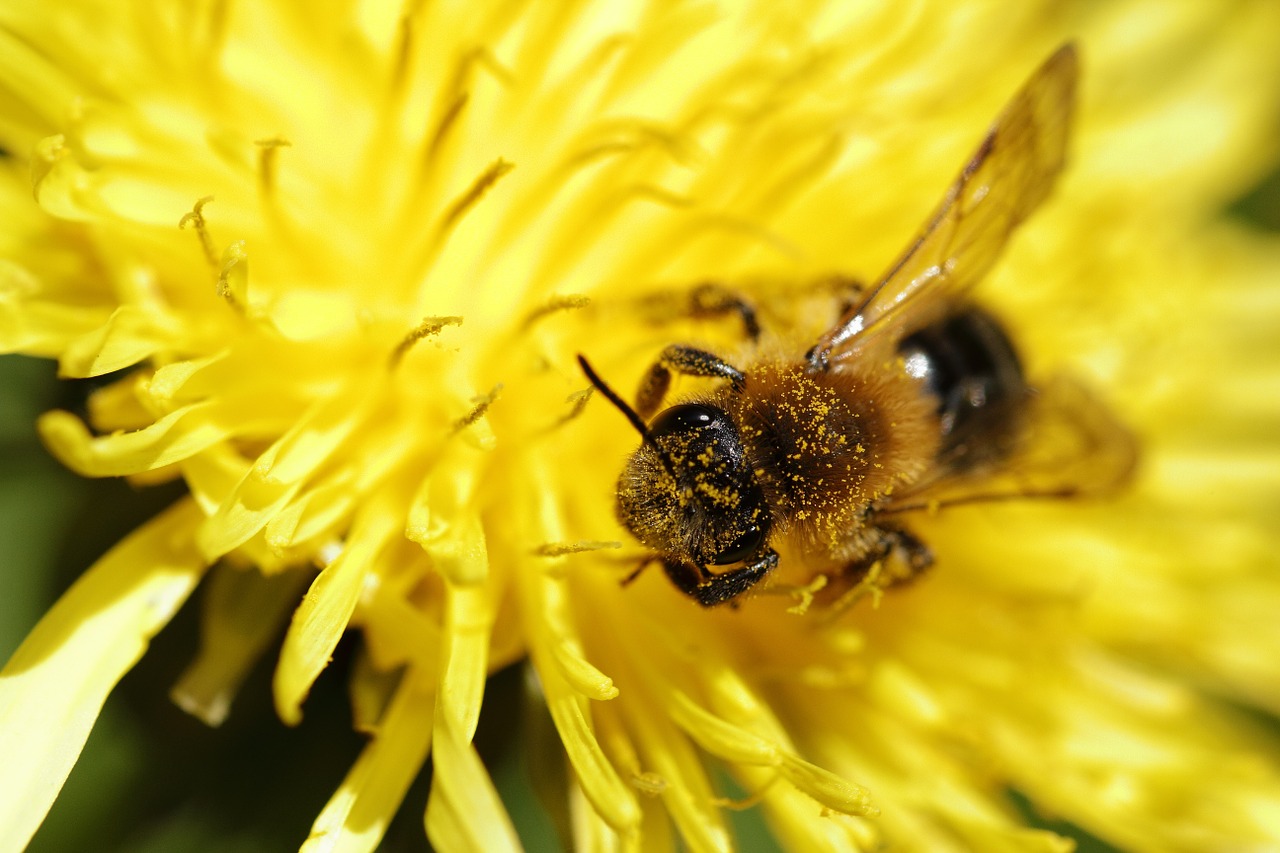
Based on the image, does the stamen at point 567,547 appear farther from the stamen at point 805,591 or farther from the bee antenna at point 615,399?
the stamen at point 805,591

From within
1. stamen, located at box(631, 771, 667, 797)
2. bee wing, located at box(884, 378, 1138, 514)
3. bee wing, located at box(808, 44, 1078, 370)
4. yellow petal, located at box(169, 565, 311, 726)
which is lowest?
yellow petal, located at box(169, 565, 311, 726)

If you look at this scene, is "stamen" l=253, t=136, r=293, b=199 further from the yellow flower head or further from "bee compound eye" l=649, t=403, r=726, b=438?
"bee compound eye" l=649, t=403, r=726, b=438

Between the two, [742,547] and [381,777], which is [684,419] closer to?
[742,547]

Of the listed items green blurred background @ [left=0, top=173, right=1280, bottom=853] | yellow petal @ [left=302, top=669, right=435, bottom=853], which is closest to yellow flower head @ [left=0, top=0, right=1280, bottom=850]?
yellow petal @ [left=302, top=669, right=435, bottom=853]

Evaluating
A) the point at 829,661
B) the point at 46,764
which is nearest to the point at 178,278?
the point at 46,764

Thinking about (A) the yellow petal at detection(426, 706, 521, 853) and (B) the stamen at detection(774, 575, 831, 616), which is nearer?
(A) the yellow petal at detection(426, 706, 521, 853)

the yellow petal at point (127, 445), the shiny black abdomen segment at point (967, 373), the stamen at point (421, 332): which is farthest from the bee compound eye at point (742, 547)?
the yellow petal at point (127, 445)
